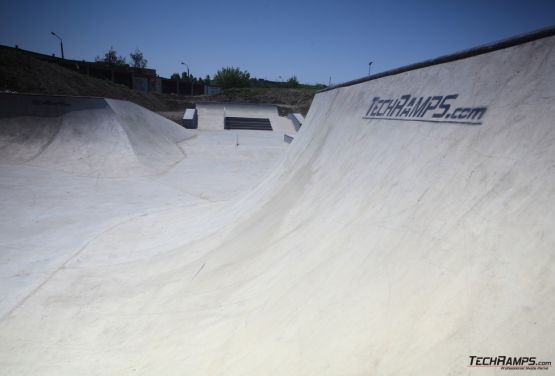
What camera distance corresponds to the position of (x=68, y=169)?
12438mm

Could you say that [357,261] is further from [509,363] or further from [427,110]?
[427,110]

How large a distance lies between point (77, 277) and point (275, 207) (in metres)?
3.51

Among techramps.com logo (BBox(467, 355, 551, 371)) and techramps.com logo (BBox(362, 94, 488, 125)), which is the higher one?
techramps.com logo (BBox(362, 94, 488, 125))

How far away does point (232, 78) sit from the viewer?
64.1 meters

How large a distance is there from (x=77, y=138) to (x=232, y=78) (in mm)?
53687

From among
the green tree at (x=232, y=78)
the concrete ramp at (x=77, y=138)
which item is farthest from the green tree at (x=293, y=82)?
the concrete ramp at (x=77, y=138)

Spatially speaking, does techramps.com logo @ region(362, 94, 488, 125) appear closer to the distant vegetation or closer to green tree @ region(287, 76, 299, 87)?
the distant vegetation

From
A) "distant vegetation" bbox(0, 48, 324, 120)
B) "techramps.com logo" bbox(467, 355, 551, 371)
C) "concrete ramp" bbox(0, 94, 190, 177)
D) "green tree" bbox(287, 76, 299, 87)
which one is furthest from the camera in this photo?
"green tree" bbox(287, 76, 299, 87)

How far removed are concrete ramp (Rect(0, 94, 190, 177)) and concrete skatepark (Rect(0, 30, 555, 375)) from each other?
6.57 meters

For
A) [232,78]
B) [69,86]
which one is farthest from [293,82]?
[69,86]

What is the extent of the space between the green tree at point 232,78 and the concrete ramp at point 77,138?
50.9 meters

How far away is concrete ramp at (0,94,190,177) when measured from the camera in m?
12.9

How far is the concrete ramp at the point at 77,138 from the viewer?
12.9 meters

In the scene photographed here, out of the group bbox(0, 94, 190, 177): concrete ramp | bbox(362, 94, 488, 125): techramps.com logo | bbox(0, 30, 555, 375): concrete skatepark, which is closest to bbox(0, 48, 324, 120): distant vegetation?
bbox(0, 94, 190, 177): concrete ramp
